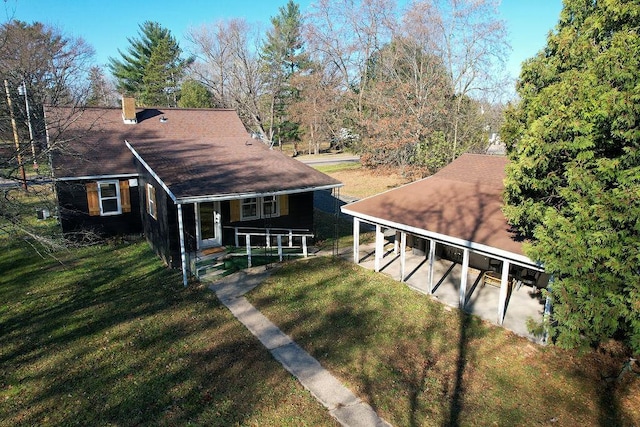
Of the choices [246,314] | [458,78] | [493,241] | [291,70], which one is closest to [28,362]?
[246,314]

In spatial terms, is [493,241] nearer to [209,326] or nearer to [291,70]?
[209,326]

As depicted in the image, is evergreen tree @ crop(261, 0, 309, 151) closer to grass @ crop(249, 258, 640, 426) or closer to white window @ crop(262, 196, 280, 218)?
white window @ crop(262, 196, 280, 218)

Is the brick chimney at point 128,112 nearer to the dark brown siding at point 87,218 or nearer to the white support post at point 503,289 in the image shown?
the dark brown siding at point 87,218

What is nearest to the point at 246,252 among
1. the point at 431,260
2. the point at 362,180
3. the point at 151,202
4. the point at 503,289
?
the point at 151,202

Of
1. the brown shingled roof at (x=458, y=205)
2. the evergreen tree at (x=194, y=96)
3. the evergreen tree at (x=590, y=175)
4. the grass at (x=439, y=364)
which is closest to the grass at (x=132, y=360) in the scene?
the grass at (x=439, y=364)

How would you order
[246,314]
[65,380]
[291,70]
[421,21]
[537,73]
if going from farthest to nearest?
[291,70] < [421,21] < [246,314] < [537,73] < [65,380]

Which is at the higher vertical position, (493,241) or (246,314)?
(493,241)

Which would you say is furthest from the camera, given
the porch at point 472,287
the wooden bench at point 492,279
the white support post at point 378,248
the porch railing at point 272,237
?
the porch railing at point 272,237
